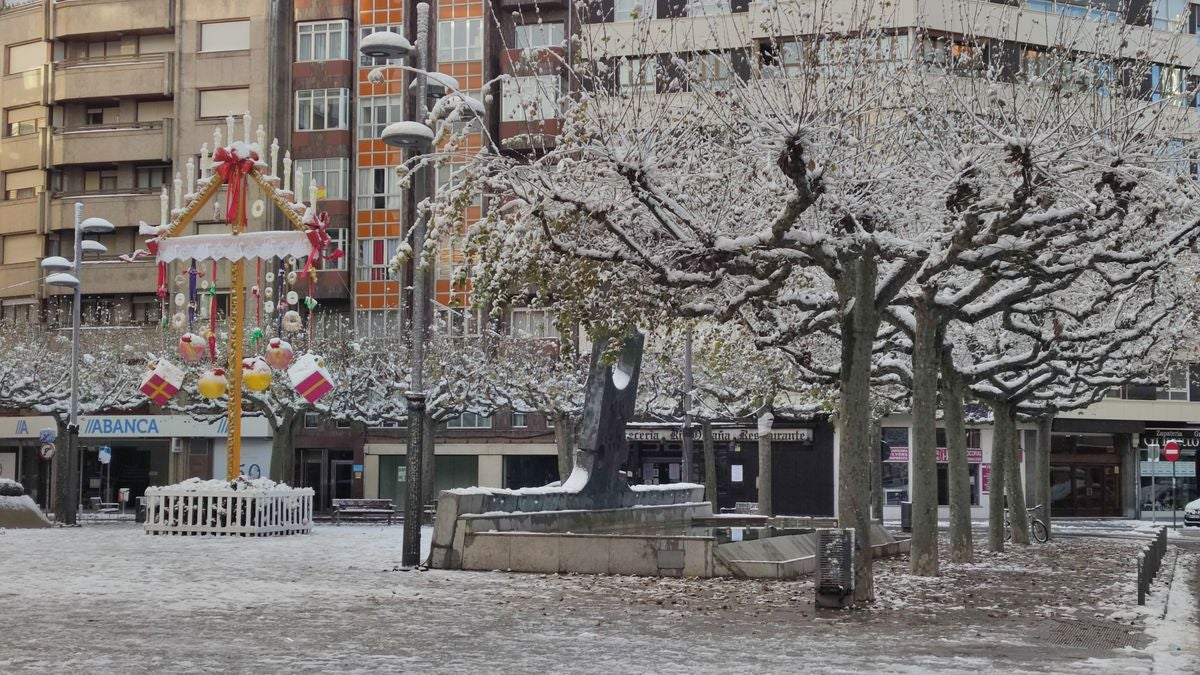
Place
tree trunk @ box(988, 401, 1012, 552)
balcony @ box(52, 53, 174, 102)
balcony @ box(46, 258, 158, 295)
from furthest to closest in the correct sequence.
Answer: balcony @ box(52, 53, 174, 102)
balcony @ box(46, 258, 158, 295)
tree trunk @ box(988, 401, 1012, 552)

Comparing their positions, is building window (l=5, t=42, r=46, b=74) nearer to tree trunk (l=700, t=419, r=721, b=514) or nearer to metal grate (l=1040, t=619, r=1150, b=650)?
tree trunk (l=700, t=419, r=721, b=514)

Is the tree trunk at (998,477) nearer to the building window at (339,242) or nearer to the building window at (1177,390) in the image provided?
the building window at (1177,390)

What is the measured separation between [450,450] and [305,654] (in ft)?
157

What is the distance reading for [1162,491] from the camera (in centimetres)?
5841

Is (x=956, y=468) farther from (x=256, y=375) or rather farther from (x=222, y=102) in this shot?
(x=222, y=102)

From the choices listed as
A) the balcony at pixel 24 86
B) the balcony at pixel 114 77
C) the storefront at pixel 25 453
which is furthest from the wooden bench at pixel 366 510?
the balcony at pixel 24 86

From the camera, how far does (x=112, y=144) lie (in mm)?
64500

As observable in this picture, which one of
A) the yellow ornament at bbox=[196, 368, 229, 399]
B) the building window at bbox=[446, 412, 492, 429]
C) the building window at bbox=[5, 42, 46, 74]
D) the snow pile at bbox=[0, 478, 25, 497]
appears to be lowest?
the snow pile at bbox=[0, 478, 25, 497]

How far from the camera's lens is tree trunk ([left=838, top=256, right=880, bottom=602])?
17.6m

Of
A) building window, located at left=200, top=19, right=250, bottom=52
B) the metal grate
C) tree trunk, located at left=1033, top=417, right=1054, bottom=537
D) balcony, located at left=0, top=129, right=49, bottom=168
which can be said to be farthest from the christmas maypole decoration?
balcony, located at left=0, top=129, right=49, bottom=168

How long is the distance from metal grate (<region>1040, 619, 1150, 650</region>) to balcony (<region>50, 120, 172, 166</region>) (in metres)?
53.6

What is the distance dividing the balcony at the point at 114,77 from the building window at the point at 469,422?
17674 millimetres

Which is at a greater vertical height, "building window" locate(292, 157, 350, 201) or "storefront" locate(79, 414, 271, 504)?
"building window" locate(292, 157, 350, 201)

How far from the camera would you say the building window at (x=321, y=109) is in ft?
200
